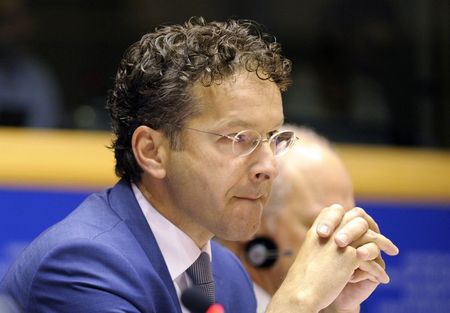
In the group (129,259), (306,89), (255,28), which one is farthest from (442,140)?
(129,259)

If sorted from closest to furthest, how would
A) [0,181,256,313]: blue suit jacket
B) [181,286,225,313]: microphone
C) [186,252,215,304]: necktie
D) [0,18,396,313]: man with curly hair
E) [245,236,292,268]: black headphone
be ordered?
[181,286,225,313]: microphone → [0,181,256,313]: blue suit jacket → [0,18,396,313]: man with curly hair → [186,252,215,304]: necktie → [245,236,292,268]: black headphone

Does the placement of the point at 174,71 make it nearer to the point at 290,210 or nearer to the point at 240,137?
the point at 240,137

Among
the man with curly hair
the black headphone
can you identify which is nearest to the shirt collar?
the man with curly hair

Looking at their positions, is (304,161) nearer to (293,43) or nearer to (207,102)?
(207,102)

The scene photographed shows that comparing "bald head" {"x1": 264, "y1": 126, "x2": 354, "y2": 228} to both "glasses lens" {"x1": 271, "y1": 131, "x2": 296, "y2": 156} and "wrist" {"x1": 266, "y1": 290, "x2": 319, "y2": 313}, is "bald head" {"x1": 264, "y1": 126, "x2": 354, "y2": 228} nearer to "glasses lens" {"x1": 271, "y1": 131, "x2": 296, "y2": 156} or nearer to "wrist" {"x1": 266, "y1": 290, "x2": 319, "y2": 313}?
"glasses lens" {"x1": 271, "y1": 131, "x2": 296, "y2": 156}

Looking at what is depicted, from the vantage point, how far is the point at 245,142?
2107 mm

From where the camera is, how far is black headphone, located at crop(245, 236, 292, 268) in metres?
2.86

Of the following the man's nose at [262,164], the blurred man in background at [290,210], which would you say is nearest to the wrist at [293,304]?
the man's nose at [262,164]

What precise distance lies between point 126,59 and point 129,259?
0.50 meters

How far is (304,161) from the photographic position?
3.10 metres

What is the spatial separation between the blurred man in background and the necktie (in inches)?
25.9

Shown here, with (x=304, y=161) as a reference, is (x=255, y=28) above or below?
above

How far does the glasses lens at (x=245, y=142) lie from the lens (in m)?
2.10

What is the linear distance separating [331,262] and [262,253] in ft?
2.63
